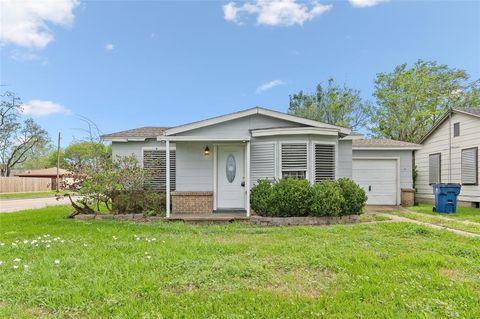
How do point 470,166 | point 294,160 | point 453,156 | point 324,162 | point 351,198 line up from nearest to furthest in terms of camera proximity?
point 351,198, point 294,160, point 324,162, point 470,166, point 453,156

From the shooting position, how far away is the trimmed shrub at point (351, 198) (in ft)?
29.2

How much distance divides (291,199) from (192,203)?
340 cm

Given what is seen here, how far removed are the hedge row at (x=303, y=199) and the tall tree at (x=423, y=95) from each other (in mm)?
16694

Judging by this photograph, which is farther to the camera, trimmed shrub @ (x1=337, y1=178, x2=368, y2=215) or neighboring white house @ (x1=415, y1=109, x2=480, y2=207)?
neighboring white house @ (x1=415, y1=109, x2=480, y2=207)

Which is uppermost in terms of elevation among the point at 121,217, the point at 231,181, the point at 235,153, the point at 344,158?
the point at 235,153

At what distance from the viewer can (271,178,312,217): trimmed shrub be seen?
8469 millimetres

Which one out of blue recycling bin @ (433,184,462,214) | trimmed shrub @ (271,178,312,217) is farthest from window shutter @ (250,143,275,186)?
blue recycling bin @ (433,184,462,214)

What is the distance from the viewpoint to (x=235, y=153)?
1009cm

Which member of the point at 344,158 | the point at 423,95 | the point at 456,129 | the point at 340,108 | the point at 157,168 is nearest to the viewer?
the point at 344,158

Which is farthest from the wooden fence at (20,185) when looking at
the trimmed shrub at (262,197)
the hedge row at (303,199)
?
the hedge row at (303,199)

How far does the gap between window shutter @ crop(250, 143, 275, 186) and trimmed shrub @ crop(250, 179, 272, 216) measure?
388 mm

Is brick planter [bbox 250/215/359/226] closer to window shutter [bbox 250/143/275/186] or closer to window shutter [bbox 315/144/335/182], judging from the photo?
window shutter [bbox 315/144/335/182]

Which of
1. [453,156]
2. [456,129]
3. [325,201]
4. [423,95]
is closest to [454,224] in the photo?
[325,201]

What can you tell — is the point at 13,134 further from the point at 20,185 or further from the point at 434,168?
the point at 434,168
